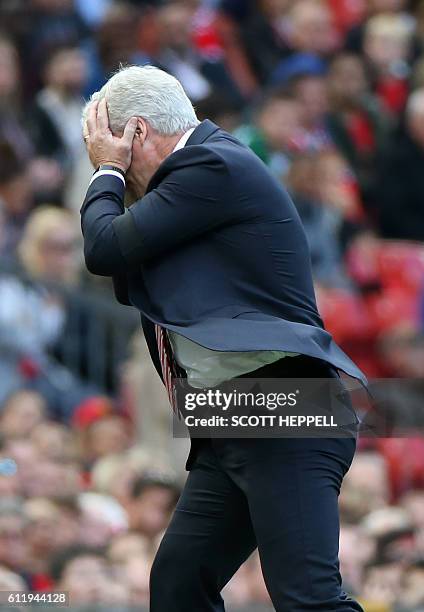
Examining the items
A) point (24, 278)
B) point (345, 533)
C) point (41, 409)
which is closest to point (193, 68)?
point (24, 278)

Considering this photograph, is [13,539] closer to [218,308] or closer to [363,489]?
[363,489]

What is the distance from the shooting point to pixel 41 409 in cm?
805

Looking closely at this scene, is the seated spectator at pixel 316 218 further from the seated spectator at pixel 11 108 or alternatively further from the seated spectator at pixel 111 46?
the seated spectator at pixel 11 108

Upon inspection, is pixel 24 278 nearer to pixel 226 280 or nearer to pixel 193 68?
pixel 193 68

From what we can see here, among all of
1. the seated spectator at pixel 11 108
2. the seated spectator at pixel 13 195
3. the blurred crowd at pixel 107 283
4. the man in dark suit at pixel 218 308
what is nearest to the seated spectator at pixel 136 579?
the blurred crowd at pixel 107 283

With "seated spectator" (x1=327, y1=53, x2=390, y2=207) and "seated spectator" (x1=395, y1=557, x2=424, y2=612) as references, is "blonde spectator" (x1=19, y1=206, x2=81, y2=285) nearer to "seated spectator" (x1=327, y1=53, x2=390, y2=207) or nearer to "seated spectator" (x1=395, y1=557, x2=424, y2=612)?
"seated spectator" (x1=327, y1=53, x2=390, y2=207)

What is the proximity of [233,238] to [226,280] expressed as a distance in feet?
0.37

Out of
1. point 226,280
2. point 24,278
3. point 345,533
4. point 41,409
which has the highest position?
point 226,280

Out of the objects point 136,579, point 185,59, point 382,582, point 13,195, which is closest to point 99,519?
point 136,579

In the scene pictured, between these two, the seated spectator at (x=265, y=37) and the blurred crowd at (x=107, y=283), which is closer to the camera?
the blurred crowd at (x=107, y=283)

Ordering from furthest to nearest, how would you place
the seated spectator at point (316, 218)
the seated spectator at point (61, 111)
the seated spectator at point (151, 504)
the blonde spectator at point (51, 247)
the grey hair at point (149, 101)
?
1. the seated spectator at point (61, 111)
2. the seated spectator at point (316, 218)
3. the blonde spectator at point (51, 247)
4. the seated spectator at point (151, 504)
5. the grey hair at point (149, 101)

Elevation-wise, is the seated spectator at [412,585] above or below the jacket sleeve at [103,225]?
below

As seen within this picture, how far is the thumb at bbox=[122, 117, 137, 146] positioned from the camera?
4172mm

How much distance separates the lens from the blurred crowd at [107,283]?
23.4ft
